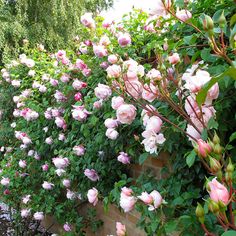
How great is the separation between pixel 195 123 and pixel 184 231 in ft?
1.58

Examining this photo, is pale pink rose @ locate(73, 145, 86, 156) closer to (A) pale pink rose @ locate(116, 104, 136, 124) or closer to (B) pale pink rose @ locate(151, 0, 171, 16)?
(A) pale pink rose @ locate(116, 104, 136, 124)

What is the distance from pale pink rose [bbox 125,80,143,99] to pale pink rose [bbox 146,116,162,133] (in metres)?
0.13

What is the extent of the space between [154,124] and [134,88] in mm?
164

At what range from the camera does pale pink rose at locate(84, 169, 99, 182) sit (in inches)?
83.4

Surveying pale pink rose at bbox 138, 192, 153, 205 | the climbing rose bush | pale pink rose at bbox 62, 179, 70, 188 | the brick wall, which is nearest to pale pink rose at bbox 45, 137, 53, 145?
the climbing rose bush

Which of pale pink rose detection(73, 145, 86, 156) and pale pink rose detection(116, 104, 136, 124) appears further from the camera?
pale pink rose detection(73, 145, 86, 156)

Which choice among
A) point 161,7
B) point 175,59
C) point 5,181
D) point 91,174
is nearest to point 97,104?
point 91,174

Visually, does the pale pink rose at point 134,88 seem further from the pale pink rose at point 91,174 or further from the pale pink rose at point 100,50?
the pale pink rose at point 91,174

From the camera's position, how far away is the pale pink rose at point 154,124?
120 centimetres

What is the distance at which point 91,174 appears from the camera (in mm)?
2133

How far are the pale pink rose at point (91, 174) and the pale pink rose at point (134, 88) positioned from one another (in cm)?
93

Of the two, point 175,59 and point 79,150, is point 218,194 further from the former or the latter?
point 79,150

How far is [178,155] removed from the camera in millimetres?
1557

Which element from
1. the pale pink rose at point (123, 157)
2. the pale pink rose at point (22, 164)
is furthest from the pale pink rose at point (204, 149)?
the pale pink rose at point (22, 164)
